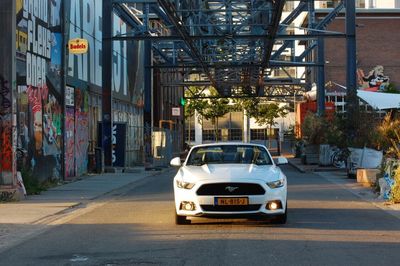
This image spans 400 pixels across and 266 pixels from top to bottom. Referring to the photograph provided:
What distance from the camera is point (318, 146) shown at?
1305 inches

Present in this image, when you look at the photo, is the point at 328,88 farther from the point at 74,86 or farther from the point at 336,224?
the point at 336,224

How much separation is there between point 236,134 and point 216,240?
8090 cm

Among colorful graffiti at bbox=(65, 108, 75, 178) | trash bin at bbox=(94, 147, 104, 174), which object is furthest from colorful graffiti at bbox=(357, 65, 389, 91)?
colorful graffiti at bbox=(65, 108, 75, 178)

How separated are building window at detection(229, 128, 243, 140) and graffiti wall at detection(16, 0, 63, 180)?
6770 cm

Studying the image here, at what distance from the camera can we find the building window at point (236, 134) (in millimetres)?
89750

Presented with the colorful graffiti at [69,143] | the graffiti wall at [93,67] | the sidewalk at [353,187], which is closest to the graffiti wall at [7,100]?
the colorful graffiti at [69,143]

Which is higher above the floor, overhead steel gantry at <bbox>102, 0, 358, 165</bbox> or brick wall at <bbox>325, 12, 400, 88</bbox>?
brick wall at <bbox>325, 12, 400, 88</bbox>

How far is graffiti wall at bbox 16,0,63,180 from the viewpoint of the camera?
1869 centimetres

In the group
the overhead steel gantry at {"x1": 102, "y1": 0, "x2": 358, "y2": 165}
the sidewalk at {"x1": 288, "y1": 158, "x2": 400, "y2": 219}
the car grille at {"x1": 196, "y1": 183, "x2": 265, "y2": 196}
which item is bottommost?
the sidewalk at {"x1": 288, "y1": 158, "x2": 400, "y2": 219}

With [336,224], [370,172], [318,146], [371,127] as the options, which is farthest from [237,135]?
[336,224]

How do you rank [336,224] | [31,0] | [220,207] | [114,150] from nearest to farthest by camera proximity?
[220,207], [336,224], [31,0], [114,150]

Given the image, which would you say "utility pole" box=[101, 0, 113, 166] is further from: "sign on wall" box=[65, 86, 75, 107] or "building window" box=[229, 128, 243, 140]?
"building window" box=[229, 128, 243, 140]

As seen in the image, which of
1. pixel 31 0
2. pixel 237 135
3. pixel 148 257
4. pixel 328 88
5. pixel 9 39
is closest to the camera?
pixel 148 257

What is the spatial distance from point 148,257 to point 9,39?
9247 millimetres
